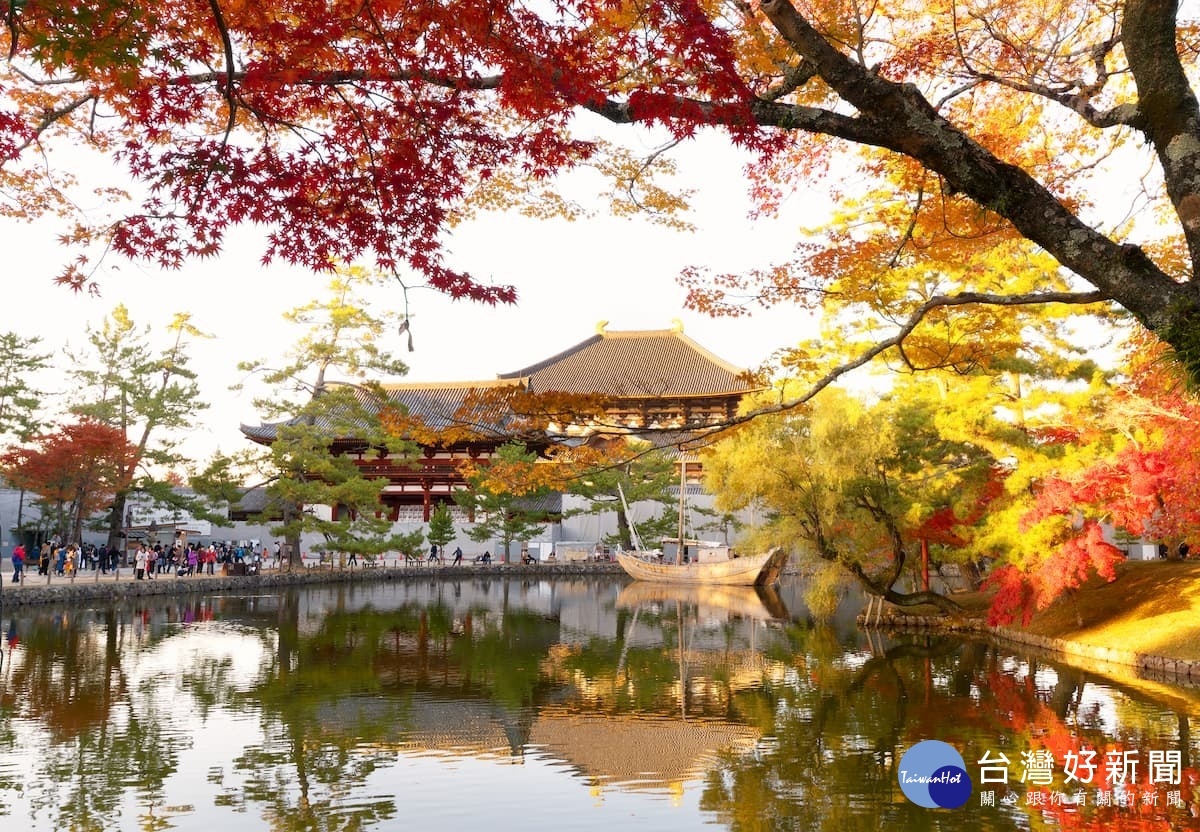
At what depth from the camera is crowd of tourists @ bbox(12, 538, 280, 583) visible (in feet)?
83.6

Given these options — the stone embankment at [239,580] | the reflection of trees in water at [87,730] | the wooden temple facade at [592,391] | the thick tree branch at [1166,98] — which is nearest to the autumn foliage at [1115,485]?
the thick tree branch at [1166,98]

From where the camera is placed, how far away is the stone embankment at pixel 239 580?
2134 centimetres

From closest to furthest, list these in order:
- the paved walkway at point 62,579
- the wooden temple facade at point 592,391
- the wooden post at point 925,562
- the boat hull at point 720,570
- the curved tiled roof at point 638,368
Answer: the wooden post at point 925,562, the paved walkway at point 62,579, the boat hull at point 720,570, the wooden temple facade at point 592,391, the curved tiled roof at point 638,368

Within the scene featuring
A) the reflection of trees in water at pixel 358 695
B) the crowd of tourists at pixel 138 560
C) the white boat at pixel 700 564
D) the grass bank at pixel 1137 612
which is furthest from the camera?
the white boat at pixel 700 564

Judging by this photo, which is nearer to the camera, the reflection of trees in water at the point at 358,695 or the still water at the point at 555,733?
the still water at the point at 555,733

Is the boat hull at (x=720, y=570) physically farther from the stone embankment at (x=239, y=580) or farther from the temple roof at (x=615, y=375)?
the temple roof at (x=615, y=375)

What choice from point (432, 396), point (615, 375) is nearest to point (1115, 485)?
point (615, 375)

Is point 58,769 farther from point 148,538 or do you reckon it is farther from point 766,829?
point 148,538

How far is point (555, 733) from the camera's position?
955cm

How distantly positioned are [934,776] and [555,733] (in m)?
3.65

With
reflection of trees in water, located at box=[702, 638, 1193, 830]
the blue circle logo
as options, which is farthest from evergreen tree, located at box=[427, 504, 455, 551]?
the blue circle logo

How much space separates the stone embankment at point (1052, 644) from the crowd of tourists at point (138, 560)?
1927 cm

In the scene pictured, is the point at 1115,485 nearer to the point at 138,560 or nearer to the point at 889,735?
the point at 889,735

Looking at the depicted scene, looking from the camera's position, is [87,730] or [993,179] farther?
[87,730]
